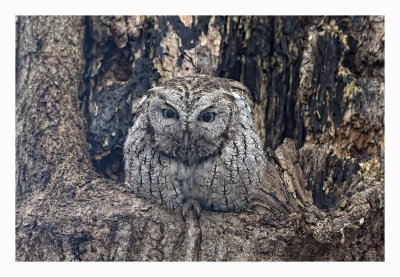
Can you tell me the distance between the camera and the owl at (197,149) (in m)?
3.37

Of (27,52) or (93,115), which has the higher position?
(27,52)

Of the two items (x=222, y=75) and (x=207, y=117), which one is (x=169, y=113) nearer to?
(x=207, y=117)

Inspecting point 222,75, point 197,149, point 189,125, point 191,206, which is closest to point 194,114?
point 189,125

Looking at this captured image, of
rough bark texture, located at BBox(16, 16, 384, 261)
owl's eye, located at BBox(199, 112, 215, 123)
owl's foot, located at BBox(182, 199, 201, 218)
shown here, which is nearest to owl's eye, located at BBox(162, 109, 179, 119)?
owl's eye, located at BBox(199, 112, 215, 123)

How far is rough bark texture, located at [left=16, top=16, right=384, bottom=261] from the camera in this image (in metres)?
3.54

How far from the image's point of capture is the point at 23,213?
11.8ft

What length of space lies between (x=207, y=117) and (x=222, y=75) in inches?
12.3

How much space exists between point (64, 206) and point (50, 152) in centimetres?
29

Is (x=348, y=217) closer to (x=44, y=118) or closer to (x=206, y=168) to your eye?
(x=206, y=168)

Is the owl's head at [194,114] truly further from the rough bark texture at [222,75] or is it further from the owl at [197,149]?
the rough bark texture at [222,75]

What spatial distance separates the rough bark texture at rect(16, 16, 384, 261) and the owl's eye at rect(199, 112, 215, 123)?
0.29m

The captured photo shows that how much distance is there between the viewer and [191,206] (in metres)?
3.54

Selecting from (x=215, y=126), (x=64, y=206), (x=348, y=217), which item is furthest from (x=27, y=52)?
(x=348, y=217)

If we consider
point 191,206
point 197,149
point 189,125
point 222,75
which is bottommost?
point 191,206
